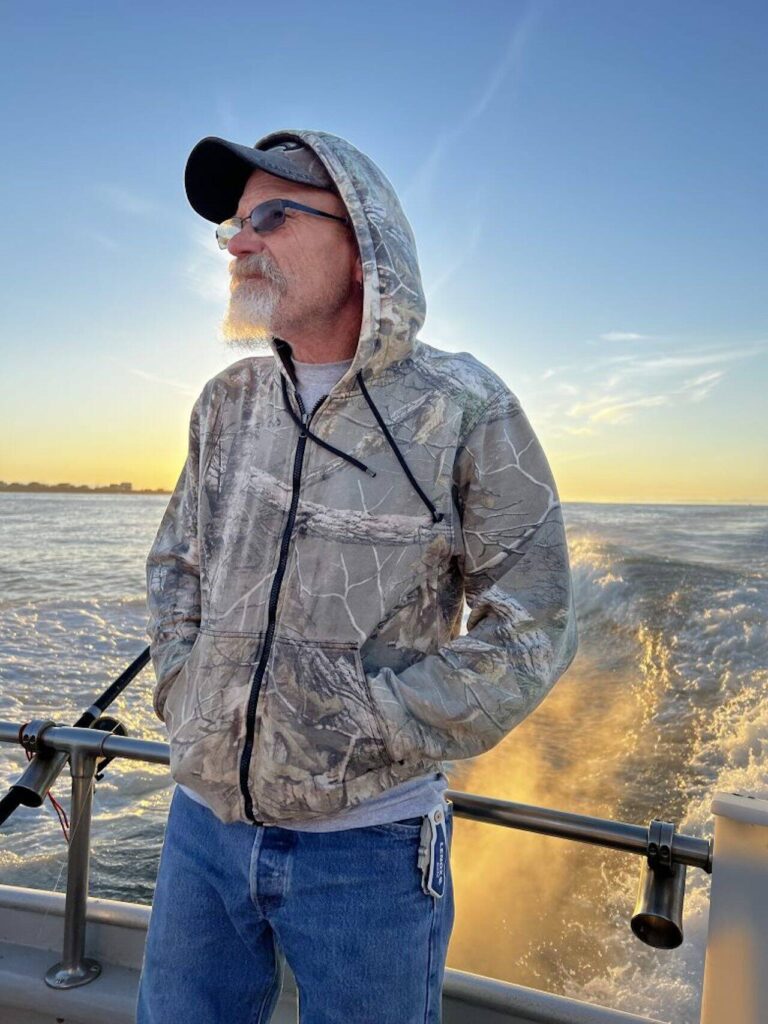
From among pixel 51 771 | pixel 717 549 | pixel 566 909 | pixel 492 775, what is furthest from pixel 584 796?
pixel 717 549

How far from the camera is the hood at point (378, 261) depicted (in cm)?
139

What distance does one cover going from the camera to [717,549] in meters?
→ 15.3

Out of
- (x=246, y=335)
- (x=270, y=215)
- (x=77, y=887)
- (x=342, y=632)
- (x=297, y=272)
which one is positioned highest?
(x=270, y=215)

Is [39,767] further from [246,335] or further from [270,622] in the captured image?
[246,335]

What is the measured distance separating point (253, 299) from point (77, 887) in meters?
1.49

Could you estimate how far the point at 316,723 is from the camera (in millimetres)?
1276

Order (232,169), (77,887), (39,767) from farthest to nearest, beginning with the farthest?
(77,887) → (39,767) → (232,169)

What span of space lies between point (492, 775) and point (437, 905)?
19.4ft

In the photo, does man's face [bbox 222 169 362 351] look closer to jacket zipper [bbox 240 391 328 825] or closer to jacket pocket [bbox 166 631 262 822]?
jacket zipper [bbox 240 391 328 825]

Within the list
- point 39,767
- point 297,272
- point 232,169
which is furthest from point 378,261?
point 39,767

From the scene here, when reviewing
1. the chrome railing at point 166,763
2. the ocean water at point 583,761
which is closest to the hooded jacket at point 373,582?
the chrome railing at point 166,763

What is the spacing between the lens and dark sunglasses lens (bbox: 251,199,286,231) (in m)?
1.51

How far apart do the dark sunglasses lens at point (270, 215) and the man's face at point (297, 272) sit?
0.01 m

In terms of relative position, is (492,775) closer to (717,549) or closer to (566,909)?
(566,909)
